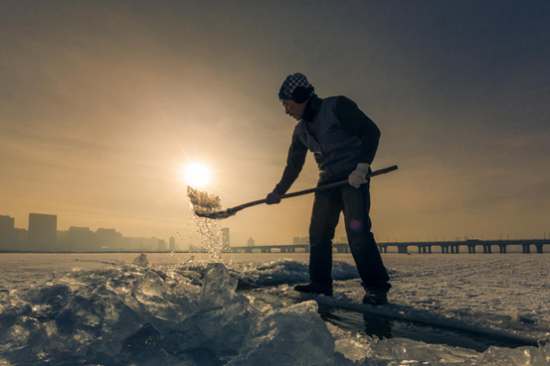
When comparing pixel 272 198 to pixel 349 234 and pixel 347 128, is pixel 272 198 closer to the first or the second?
pixel 349 234

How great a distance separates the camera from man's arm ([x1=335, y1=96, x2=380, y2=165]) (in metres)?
2.70

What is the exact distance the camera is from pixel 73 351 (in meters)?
1.30

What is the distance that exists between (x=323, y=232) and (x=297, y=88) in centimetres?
150

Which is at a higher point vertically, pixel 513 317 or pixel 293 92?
pixel 293 92

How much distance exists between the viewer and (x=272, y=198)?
3705 mm

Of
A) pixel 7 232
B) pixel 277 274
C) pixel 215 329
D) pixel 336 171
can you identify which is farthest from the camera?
pixel 7 232

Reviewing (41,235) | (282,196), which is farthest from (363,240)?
(41,235)

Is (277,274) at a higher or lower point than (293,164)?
lower

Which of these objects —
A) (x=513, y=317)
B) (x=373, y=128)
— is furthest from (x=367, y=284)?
(x=373, y=128)

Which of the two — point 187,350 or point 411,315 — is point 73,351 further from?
point 411,315

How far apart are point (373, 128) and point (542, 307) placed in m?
1.78

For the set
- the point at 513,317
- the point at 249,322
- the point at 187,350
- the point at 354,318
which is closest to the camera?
the point at 187,350

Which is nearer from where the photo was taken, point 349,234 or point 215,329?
point 215,329

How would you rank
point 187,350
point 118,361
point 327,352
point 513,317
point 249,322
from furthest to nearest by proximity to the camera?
point 513,317 < point 249,322 < point 187,350 < point 118,361 < point 327,352
